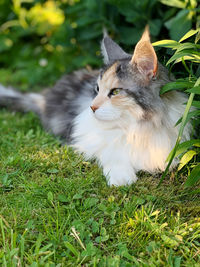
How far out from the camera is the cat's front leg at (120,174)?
217 centimetres

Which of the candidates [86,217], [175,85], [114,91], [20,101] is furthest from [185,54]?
[20,101]

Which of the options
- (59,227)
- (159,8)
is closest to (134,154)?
(59,227)

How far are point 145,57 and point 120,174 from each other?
2.47 feet

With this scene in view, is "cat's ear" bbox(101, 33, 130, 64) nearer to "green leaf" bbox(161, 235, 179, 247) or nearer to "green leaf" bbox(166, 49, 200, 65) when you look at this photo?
"green leaf" bbox(166, 49, 200, 65)

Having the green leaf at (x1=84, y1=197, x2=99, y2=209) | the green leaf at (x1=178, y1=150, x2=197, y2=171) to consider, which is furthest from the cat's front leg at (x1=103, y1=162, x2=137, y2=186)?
the green leaf at (x1=178, y1=150, x2=197, y2=171)

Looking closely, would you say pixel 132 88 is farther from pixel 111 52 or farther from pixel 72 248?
pixel 72 248

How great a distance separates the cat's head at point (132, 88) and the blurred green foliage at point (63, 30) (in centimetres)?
96

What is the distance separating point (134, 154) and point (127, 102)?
37 cm

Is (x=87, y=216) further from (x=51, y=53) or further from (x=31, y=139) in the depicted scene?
(x=51, y=53)

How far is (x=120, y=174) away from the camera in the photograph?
A: 7.19ft

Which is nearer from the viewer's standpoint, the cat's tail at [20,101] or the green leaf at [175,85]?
the green leaf at [175,85]

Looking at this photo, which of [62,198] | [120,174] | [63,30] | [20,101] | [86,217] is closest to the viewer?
[86,217]

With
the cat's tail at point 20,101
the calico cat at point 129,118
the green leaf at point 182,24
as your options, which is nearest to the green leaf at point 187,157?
the calico cat at point 129,118

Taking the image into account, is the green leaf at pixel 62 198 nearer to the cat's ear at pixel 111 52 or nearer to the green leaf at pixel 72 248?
the green leaf at pixel 72 248
